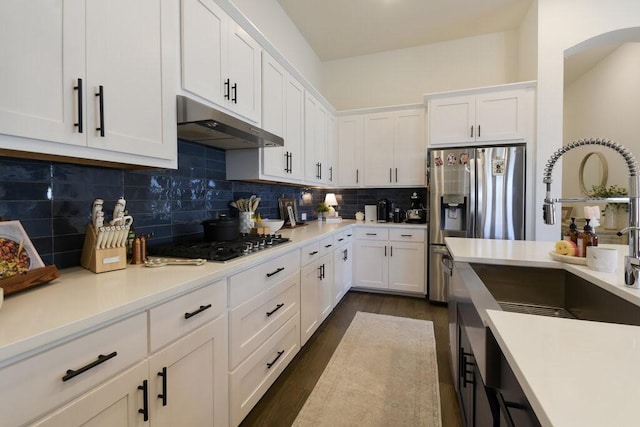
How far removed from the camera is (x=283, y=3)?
310 centimetres

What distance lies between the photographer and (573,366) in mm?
505

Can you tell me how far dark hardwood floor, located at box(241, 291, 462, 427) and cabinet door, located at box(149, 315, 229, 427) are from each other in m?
0.39

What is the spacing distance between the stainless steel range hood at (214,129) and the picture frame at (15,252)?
2.55 ft

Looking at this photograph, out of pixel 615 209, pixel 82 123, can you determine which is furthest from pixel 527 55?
pixel 82 123

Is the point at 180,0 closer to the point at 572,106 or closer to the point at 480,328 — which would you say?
the point at 480,328

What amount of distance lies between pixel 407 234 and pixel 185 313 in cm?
283

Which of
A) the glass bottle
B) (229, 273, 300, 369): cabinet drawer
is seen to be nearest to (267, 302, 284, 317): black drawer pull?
(229, 273, 300, 369): cabinet drawer

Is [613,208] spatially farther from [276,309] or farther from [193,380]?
[193,380]

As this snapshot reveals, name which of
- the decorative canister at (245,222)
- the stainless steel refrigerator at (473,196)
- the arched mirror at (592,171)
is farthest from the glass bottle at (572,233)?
the arched mirror at (592,171)

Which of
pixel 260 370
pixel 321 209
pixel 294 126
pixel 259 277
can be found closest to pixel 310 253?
pixel 259 277

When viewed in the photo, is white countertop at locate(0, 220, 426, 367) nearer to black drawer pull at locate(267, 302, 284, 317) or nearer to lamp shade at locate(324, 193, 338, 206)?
black drawer pull at locate(267, 302, 284, 317)

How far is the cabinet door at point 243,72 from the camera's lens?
185 centimetres

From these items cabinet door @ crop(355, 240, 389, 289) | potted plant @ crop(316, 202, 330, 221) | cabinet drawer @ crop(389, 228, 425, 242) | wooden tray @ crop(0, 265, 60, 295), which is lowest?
cabinet door @ crop(355, 240, 389, 289)

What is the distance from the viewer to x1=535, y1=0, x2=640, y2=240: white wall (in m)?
2.82
